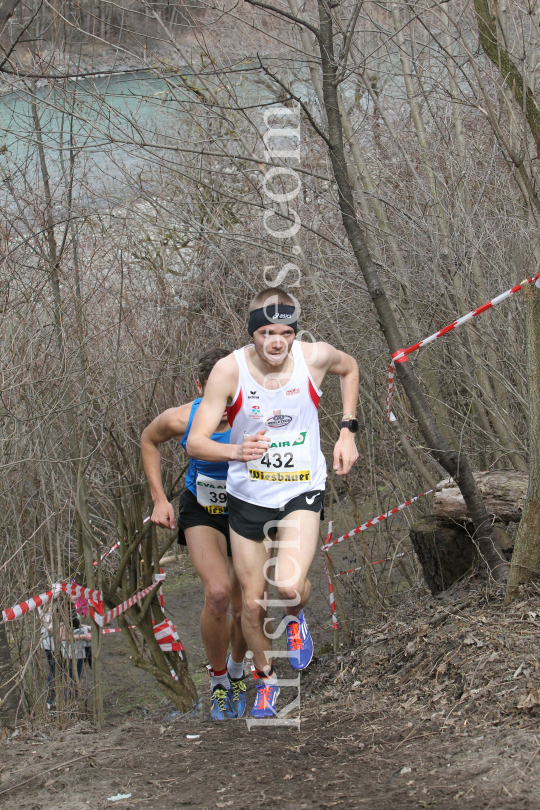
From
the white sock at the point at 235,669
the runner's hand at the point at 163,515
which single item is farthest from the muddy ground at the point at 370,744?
the runner's hand at the point at 163,515

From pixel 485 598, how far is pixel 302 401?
1643 mm

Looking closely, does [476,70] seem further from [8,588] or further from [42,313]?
[8,588]

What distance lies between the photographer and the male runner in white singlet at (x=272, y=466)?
13.1ft

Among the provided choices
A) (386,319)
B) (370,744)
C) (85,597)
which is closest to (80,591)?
(85,597)

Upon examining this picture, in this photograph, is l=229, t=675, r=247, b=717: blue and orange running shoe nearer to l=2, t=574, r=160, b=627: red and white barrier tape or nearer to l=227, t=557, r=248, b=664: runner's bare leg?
l=227, t=557, r=248, b=664: runner's bare leg

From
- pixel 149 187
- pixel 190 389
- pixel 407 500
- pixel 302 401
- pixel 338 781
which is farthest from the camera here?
pixel 149 187

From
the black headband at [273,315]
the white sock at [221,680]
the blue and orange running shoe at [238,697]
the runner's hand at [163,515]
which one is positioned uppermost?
the black headband at [273,315]

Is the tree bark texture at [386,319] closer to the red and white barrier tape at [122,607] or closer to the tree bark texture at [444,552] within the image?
the tree bark texture at [444,552]

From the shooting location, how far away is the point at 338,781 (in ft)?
9.41

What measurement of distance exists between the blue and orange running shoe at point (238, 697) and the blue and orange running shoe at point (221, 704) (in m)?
0.04

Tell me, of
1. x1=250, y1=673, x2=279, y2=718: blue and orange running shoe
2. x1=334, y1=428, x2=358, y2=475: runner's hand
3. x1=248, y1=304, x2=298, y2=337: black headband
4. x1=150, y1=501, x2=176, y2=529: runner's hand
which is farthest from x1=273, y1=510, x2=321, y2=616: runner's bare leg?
x1=248, y1=304, x2=298, y2=337: black headband

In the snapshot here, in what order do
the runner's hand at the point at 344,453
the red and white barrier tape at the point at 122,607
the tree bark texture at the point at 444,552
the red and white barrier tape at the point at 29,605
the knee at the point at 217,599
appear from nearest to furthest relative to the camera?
the runner's hand at the point at 344,453, the red and white barrier tape at the point at 29,605, the knee at the point at 217,599, the red and white barrier tape at the point at 122,607, the tree bark texture at the point at 444,552

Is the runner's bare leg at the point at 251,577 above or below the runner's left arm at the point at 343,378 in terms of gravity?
below

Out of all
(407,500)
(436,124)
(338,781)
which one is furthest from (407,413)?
(338,781)
